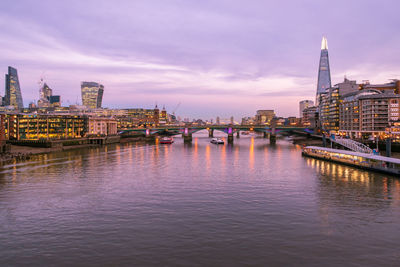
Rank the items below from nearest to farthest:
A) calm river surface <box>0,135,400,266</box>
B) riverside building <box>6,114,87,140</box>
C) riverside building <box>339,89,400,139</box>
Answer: calm river surface <box>0,135,400,266</box> → riverside building <box>339,89,400,139</box> → riverside building <box>6,114,87,140</box>

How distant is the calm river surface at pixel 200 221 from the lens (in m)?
21.8

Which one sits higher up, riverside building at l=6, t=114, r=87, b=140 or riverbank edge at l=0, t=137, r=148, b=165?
riverside building at l=6, t=114, r=87, b=140

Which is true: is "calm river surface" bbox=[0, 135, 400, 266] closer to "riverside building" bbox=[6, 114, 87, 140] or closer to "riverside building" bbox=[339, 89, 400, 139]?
"riverside building" bbox=[339, 89, 400, 139]

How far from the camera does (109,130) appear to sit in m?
189

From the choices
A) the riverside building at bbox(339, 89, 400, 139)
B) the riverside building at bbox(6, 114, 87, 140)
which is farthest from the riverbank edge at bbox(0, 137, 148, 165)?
the riverside building at bbox(339, 89, 400, 139)

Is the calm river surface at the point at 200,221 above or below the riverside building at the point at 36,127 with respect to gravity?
below

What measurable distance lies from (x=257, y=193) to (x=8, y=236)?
28.0m

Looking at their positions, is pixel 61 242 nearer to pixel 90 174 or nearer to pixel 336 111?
pixel 90 174

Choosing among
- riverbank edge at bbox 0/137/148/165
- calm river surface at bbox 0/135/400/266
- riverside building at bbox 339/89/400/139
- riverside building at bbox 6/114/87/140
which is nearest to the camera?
calm river surface at bbox 0/135/400/266

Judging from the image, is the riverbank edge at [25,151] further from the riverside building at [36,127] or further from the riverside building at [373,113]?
the riverside building at [373,113]

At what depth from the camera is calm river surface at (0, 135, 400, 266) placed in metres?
21.8

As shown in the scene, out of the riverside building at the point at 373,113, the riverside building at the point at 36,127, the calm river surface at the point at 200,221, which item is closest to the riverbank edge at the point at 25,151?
the riverside building at the point at 36,127

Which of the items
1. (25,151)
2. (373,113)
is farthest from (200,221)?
(373,113)

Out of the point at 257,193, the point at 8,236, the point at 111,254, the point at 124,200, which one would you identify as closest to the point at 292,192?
the point at 257,193
